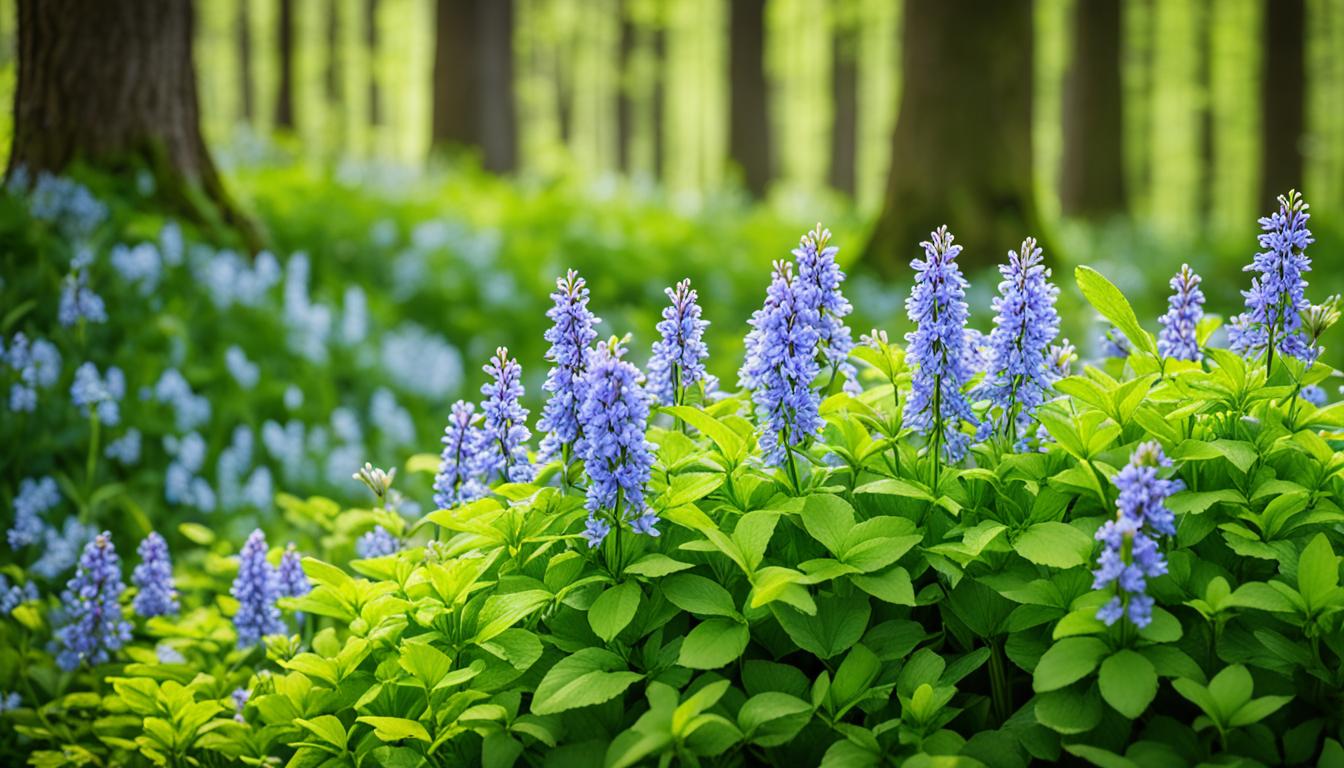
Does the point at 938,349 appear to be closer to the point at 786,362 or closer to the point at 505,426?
the point at 786,362

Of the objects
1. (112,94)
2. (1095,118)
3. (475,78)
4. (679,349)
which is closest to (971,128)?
(112,94)

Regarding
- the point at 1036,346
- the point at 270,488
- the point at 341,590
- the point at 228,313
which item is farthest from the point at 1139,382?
the point at 228,313

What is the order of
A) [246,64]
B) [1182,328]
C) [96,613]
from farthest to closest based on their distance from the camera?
[246,64], [96,613], [1182,328]

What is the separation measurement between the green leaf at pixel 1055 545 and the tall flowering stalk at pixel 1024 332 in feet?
0.89

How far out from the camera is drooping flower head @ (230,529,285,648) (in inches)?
111

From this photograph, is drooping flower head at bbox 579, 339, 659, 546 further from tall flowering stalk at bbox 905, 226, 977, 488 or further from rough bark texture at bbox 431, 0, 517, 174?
rough bark texture at bbox 431, 0, 517, 174

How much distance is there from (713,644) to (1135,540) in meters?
0.75

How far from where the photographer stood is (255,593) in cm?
287

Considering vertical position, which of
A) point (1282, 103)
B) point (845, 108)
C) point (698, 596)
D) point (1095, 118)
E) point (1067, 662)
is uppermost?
point (845, 108)

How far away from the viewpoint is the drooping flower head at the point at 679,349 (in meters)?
2.19

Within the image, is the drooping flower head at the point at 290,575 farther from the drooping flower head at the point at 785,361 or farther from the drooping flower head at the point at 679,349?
the drooping flower head at the point at 785,361

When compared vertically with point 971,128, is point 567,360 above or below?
below

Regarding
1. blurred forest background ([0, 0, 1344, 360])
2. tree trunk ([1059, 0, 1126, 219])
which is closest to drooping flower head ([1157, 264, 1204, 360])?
blurred forest background ([0, 0, 1344, 360])

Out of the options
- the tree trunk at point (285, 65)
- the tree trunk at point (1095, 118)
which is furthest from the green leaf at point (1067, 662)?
the tree trunk at point (285, 65)
